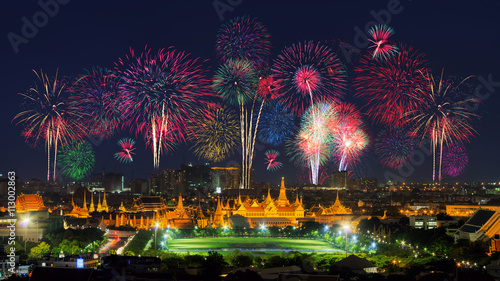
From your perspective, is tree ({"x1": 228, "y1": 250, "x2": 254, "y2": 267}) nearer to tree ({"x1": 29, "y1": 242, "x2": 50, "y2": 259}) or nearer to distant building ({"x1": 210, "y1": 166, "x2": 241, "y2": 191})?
tree ({"x1": 29, "y1": 242, "x2": 50, "y2": 259})

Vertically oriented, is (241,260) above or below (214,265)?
below

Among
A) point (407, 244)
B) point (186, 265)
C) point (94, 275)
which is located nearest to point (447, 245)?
point (407, 244)

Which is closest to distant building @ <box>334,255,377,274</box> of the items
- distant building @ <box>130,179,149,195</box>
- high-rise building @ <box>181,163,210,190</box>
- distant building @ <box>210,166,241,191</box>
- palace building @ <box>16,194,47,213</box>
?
palace building @ <box>16,194,47,213</box>

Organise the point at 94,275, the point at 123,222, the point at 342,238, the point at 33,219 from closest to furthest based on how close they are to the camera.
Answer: the point at 94,275 < the point at 342,238 < the point at 33,219 < the point at 123,222

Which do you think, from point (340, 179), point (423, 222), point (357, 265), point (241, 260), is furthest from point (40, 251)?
point (340, 179)

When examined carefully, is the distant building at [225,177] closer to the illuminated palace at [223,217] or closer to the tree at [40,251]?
the illuminated palace at [223,217]

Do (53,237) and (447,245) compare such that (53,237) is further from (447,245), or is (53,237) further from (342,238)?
(447,245)

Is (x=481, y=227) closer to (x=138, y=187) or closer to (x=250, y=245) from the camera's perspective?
(x=250, y=245)

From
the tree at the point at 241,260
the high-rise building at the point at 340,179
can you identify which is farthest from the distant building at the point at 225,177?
the tree at the point at 241,260
